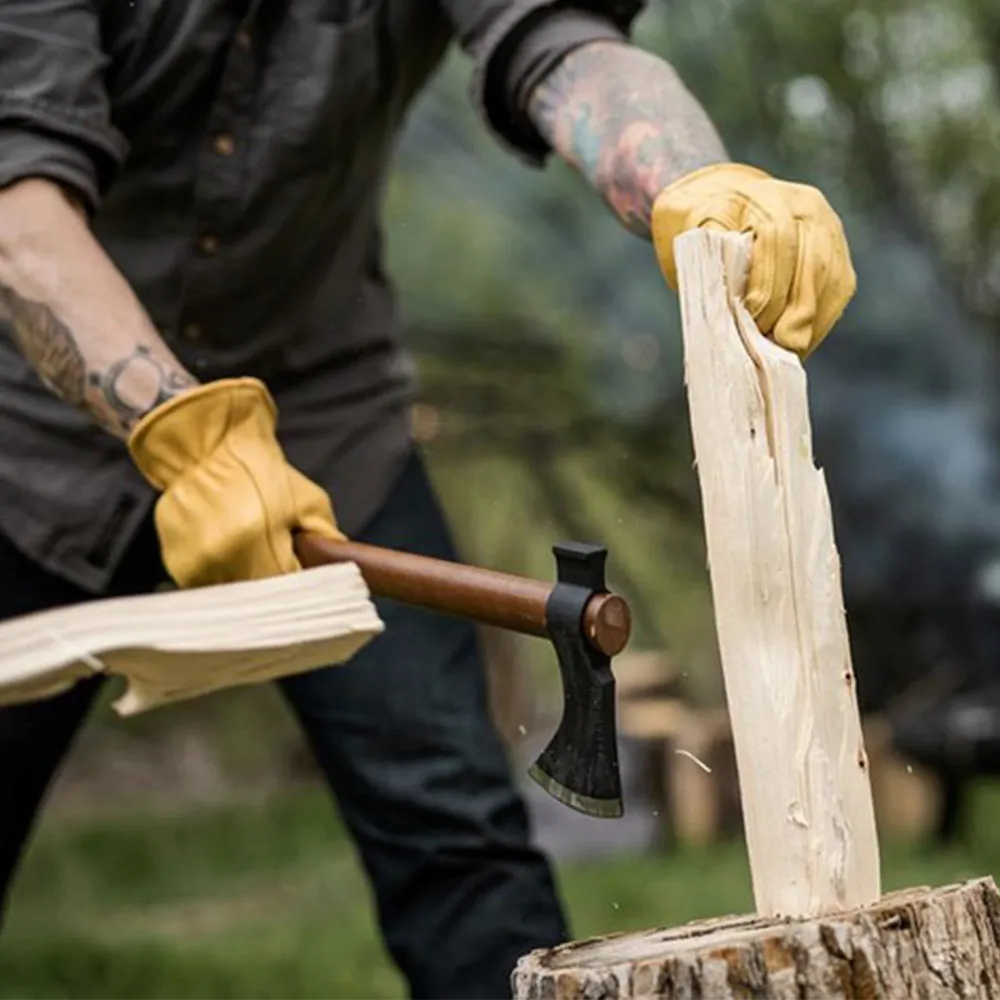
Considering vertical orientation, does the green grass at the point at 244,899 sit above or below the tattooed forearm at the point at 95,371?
below

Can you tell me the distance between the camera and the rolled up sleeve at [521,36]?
2.38 meters

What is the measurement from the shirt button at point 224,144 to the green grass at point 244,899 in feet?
7.60

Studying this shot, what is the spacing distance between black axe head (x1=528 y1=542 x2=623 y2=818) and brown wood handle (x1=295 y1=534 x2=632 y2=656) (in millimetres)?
12

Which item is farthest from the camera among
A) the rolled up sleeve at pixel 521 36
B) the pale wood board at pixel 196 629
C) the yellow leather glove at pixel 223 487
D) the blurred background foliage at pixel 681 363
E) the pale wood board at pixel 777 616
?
the blurred background foliage at pixel 681 363

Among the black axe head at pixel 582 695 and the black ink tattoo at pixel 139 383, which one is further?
the black ink tattoo at pixel 139 383

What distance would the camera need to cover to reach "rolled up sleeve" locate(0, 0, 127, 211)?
218 cm

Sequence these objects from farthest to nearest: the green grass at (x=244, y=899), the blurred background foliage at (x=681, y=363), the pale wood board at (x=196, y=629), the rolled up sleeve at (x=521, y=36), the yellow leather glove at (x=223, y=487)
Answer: the blurred background foliage at (x=681, y=363) → the green grass at (x=244, y=899) → the rolled up sleeve at (x=521, y=36) → the yellow leather glove at (x=223, y=487) → the pale wood board at (x=196, y=629)

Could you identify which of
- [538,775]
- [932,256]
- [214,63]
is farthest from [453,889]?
[932,256]

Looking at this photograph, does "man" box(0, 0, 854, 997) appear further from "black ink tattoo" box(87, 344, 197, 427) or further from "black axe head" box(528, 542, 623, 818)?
"black axe head" box(528, 542, 623, 818)

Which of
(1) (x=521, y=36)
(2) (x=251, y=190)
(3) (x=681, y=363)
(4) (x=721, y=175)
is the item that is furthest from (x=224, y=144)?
(3) (x=681, y=363)

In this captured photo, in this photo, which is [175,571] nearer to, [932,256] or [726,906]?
[726,906]

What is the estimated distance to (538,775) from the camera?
191cm

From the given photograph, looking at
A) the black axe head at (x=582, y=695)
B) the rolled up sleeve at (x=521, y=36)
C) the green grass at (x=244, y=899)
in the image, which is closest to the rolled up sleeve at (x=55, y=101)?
the rolled up sleeve at (x=521, y=36)

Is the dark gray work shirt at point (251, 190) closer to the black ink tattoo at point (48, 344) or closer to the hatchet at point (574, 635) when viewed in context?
the black ink tattoo at point (48, 344)
